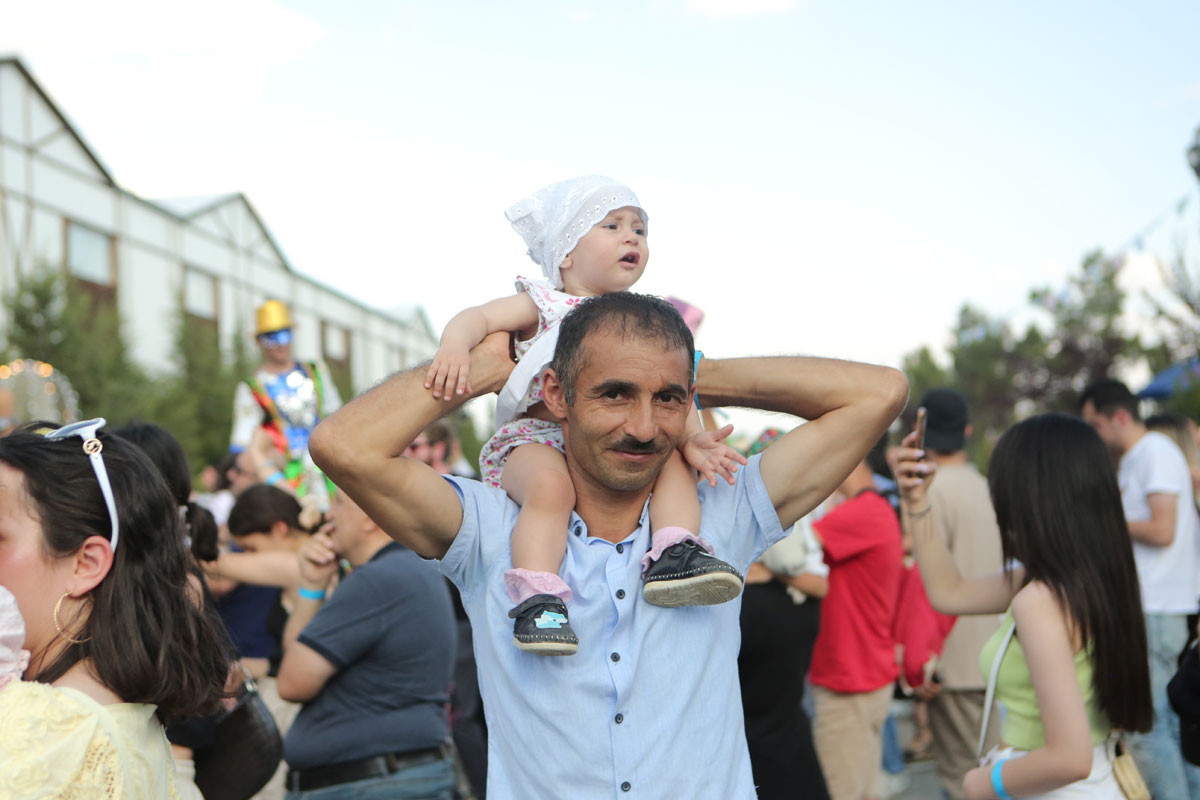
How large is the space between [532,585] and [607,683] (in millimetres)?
277

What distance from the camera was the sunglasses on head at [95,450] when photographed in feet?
7.25

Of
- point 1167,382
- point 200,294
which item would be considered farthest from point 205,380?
point 1167,382

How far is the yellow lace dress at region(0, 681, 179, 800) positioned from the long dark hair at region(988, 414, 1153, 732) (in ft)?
8.28

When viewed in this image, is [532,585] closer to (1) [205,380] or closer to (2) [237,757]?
(2) [237,757]

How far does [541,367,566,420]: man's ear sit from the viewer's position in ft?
7.93

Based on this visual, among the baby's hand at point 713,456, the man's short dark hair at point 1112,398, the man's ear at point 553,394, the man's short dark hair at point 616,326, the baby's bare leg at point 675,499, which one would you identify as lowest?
the man's short dark hair at point 1112,398

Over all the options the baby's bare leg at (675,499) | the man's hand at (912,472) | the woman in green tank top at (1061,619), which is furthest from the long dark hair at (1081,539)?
the baby's bare leg at (675,499)

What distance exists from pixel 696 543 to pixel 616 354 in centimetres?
46

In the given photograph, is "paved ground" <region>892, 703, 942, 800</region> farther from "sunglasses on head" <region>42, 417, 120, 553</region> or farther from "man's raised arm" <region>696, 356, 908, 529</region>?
"sunglasses on head" <region>42, 417, 120, 553</region>

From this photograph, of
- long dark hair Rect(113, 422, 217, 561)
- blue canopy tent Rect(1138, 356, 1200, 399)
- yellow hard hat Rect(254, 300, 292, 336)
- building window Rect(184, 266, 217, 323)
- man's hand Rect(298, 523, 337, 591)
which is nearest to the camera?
long dark hair Rect(113, 422, 217, 561)

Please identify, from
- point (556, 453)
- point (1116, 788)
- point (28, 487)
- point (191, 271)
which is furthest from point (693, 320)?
point (191, 271)

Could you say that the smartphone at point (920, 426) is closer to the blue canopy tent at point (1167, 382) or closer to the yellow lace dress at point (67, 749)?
the yellow lace dress at point (67, 749)

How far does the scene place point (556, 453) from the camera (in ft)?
8.29

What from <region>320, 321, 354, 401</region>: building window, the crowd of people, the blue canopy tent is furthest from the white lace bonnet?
<region>320, 321, 354, 401</region>: building window
